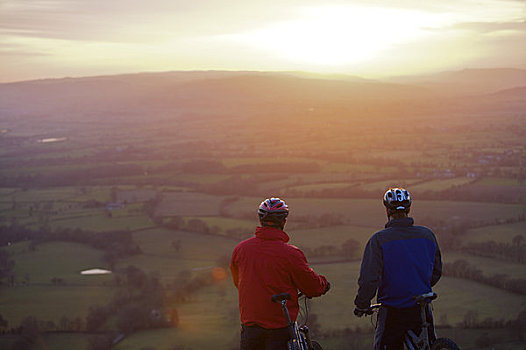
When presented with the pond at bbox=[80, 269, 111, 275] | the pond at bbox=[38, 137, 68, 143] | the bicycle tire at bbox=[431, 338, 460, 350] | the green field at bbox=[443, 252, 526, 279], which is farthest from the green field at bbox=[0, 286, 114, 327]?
the pond at bbox=[38, 137, 68, 143]

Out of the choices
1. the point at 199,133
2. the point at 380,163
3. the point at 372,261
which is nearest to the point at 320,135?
the point at 199,133

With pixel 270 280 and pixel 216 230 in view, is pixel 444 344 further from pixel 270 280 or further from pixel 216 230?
pixel 216 230

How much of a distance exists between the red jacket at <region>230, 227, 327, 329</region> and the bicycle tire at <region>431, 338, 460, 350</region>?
1502 mm

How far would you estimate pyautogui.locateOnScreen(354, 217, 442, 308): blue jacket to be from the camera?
711 cm

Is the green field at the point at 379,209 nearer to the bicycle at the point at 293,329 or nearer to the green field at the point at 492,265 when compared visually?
the green field at the point at 492,265

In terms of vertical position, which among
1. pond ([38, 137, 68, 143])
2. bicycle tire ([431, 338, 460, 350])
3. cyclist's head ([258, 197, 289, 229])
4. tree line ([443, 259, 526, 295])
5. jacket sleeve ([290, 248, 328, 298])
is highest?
pond ([38, 137, 68, 143])

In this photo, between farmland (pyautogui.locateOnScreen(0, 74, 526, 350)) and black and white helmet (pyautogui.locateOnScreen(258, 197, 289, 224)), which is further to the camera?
farmland (pyautogui.locateOnScreen(0, 74, 526, 350))

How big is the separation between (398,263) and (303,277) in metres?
1.20

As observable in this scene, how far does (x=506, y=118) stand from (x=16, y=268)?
144407 millimetres

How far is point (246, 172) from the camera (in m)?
84.4

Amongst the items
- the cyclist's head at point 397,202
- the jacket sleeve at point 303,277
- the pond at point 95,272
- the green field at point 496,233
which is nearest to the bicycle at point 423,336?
the jacket sleeve at point 303,277

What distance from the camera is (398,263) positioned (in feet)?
23.6

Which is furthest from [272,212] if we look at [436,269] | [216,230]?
[216,230]

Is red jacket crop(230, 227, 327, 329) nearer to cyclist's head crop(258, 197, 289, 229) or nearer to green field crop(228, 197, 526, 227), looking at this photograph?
cyclist's head crop(258, 197, 289, 229)
